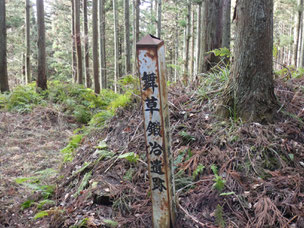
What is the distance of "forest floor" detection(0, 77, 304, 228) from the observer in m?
3.21

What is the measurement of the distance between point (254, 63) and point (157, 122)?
2280 millimetres

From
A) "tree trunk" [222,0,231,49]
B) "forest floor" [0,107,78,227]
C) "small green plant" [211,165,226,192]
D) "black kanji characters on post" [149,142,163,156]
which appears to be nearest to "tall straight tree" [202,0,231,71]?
"tree trunk" [222,0,231,49]

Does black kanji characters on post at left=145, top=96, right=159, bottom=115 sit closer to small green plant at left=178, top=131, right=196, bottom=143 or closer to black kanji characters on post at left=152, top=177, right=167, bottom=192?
black kanji characters on post at left=152, top=177, right=167, bottom=192

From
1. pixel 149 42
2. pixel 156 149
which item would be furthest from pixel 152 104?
pixel 149 42

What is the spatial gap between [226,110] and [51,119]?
728 cm

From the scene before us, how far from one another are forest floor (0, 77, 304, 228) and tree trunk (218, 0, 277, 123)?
25 cm

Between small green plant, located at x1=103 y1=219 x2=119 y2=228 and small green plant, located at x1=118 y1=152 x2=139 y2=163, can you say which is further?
small green plant, located at x1=118 y1=152 x2=139 y2=163

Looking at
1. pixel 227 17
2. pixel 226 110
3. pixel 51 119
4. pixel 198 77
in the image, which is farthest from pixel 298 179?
pixel 51 119

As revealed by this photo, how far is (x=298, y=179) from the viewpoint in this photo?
3.40 metres

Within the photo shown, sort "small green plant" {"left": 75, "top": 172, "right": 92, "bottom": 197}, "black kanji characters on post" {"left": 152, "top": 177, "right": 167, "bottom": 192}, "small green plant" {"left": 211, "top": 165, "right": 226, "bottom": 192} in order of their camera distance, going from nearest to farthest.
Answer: "black kanji characters on post" {"left": 152, "top": 177, "right": 167, "bottom": 192} → "small green plant" {"left": 211, "top": 165, "right": 226, "bottom": 192} → "small green plant" {"left": 75, "top": 172, "right": 92, "bottom": 197}

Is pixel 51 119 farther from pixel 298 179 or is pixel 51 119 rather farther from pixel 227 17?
pixel 298 179

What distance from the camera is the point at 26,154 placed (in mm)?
6688

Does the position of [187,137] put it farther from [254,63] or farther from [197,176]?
[254,63]

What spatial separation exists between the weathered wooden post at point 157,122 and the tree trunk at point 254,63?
6.49ft
